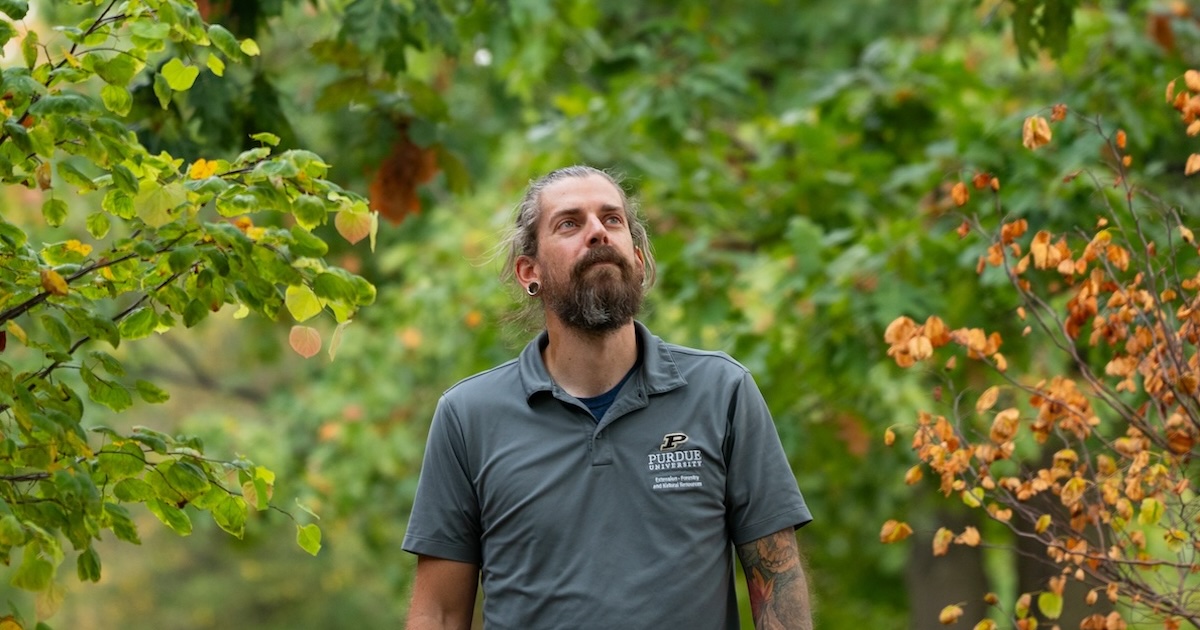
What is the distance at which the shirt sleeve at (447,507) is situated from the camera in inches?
128

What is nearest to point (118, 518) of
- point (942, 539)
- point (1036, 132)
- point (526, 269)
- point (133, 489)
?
point (133, 489)

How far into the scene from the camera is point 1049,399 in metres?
3.75

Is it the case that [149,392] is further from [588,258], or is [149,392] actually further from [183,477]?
[588,258]

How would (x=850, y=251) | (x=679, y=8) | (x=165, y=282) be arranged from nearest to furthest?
1. (x=165, y=282)
2. (x=850, y=251)
3. (x=679, y=8)

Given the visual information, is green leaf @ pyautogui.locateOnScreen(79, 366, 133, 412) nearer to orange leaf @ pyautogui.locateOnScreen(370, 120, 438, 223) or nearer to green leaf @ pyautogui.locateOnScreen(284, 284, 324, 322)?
green leaf @ pyautogui.locateOnScreen(284, 284, 324, 322)

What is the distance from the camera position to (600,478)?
313 cm

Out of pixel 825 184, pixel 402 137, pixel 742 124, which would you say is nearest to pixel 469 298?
pixel 742 124

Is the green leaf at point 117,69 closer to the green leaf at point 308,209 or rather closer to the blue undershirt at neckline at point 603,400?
the green leaf at point 308,209

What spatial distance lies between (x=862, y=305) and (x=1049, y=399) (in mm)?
2863

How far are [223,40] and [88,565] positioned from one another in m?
1.10

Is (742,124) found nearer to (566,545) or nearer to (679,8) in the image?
(679,8)

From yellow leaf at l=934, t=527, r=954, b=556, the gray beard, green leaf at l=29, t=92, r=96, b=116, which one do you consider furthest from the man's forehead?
yellow leaf at l=934, t=527, r=954, b=556

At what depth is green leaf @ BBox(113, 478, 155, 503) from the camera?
10.3 ft

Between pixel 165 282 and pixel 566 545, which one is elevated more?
pixel 165 282
